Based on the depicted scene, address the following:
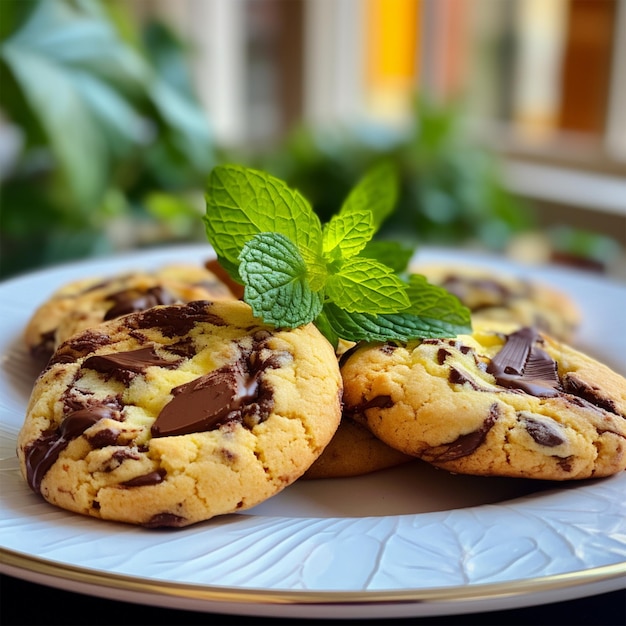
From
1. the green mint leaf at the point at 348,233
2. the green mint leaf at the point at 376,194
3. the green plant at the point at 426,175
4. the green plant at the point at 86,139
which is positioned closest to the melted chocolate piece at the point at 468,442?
the green mint leaf at the point at 348,233

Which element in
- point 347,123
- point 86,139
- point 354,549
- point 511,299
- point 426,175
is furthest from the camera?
point 347,123

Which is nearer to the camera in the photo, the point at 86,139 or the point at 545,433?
the point at 545,433

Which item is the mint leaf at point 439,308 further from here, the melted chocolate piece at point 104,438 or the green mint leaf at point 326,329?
the melted chocolate piece at point 104,438

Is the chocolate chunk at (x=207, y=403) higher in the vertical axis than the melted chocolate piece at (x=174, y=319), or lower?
lower

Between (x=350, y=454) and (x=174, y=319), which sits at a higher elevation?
(x=174, y=319)

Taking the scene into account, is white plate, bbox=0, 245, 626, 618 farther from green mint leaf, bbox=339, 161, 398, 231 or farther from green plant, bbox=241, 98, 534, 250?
green plant, bbox=241, 98, 534, 250

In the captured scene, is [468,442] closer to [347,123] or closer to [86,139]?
[86,139]

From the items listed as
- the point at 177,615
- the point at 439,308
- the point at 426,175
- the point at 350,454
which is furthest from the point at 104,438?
the point at 426,175
